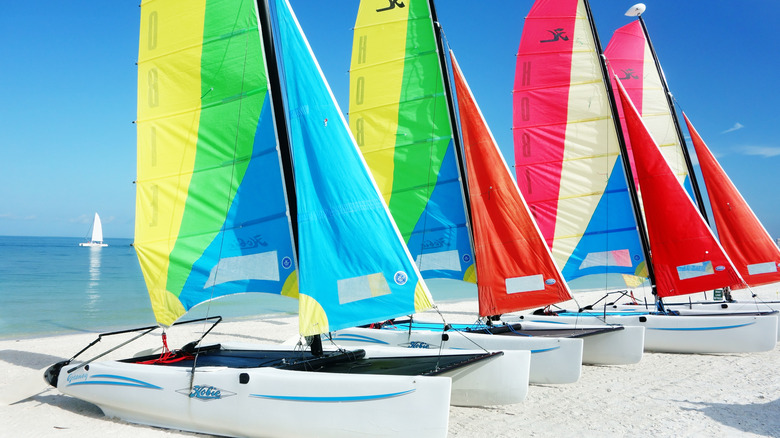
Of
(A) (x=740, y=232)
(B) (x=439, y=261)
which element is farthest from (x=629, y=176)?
(B) (x=439, y=261)

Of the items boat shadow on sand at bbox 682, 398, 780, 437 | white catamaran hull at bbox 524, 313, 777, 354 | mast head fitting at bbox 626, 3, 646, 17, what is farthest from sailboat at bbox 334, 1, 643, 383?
mast head fitting at bbox 626, 3, 646, 17

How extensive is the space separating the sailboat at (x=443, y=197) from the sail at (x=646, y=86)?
5.70 m

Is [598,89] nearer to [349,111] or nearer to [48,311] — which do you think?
[349,111]

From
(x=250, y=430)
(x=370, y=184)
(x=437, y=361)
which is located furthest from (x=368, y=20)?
(x=250, y=430)

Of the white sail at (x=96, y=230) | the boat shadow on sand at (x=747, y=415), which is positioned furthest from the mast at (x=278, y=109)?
the white sail at (x=96, y=230)

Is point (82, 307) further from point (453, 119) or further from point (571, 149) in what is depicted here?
point (571, 149)

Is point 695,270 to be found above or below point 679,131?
below

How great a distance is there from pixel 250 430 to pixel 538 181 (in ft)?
22.3

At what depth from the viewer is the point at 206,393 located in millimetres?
4871

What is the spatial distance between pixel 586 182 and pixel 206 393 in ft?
23.5

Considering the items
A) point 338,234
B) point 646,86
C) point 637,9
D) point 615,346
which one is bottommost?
point 615,346

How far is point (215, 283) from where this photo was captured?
5.95 m

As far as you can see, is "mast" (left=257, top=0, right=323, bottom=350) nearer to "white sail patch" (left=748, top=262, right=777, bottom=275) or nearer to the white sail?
"white sail patch" (left=748, top=262, right=777, bottom=275)

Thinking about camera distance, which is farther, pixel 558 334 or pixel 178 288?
pixel 558 334
